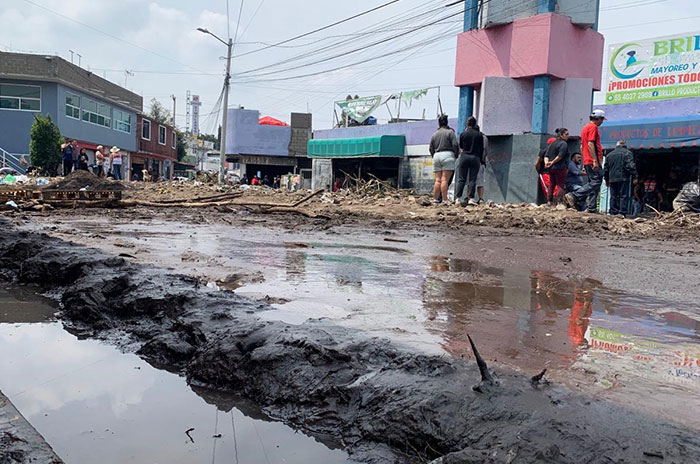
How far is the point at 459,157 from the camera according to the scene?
1099cm

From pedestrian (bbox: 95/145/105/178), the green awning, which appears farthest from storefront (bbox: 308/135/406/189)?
pedestrian (bbox: 95/145/105/178)

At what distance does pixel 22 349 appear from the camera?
2885 millimetres

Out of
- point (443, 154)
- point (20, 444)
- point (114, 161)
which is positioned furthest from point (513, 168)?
point (114, 161)

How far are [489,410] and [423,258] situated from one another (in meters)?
3.66

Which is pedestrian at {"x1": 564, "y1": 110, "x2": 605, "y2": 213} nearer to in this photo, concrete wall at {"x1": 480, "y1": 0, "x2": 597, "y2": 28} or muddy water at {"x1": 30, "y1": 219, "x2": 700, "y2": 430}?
muddy water at {"x1": 30, "y1": 219, "x2": 700, "y2": 430}

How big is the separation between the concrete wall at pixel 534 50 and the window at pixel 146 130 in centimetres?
3359

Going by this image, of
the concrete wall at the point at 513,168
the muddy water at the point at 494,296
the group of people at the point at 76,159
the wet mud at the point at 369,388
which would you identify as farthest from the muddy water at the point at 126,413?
the group of people at the point at 76,159

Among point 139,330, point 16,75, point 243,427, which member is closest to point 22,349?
point 139,330

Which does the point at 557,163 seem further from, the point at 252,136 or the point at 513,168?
the point at 252,136

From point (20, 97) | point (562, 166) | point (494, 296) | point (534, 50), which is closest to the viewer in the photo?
point (494, 296)

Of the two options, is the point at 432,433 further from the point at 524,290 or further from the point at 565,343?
the point at 524,290

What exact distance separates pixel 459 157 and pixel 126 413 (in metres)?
9.52

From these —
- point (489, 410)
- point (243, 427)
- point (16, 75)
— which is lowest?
point (243, 427)

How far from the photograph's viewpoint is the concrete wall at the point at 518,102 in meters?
14.3
